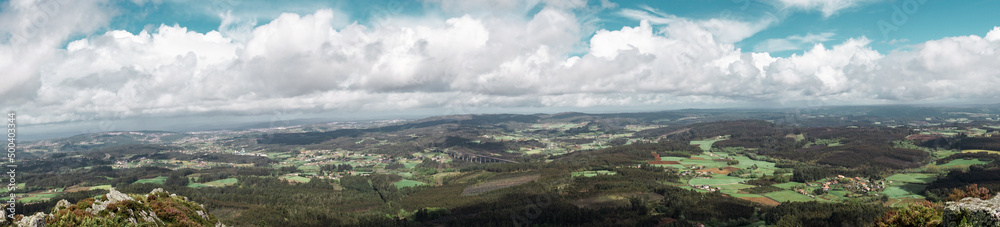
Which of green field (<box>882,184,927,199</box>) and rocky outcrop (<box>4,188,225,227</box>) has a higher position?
rocky outcrop (<box>4,188,225,227</box>)

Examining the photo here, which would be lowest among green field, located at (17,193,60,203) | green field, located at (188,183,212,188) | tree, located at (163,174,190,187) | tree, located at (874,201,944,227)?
green field, located at (188,183,212,188)

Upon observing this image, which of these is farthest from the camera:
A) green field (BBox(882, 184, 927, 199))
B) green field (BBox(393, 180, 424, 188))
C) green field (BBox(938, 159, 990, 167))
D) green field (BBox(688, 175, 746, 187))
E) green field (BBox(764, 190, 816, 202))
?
green field (BBox(393, 180, 424, 188))

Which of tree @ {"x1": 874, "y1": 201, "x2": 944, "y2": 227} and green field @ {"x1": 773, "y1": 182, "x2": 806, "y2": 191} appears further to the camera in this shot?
green field @ {"x1": 773, "y1": 182, "x2": 806, "y2": 191}

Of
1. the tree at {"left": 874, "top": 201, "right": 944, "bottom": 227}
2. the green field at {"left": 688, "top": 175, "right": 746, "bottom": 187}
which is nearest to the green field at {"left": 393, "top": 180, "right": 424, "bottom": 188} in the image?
the green field at {"left": 688, "top": 175, "right": 746, "bottom": 187}

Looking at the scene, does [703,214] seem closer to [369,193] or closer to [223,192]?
[369,193]

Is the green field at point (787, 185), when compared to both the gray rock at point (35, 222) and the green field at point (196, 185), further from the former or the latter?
the green field at point (196, 185)

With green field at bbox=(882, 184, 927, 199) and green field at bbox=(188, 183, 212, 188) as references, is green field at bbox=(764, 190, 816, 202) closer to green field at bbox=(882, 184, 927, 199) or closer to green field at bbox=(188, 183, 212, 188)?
green field at bbox=(882, 184, 927, 199)

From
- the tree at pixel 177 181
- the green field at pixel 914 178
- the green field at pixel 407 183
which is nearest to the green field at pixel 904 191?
the green field at pixel 914 178
